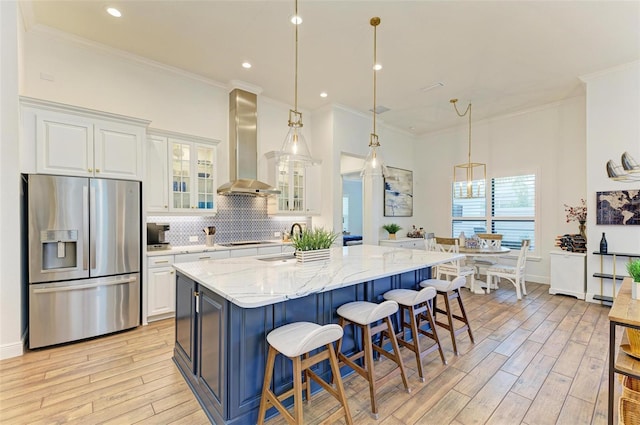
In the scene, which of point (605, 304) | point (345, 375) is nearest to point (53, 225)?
point (345, 375)

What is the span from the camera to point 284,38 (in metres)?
3.43

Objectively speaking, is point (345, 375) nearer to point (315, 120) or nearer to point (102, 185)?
point (102, 185)

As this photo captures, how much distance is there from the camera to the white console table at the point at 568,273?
451cm

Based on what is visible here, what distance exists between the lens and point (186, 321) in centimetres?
239

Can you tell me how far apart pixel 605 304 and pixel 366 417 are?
4.49 m

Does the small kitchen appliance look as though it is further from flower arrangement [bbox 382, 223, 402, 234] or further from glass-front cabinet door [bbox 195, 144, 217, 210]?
flower arrangement [bbox 382, 223, 402, 234]

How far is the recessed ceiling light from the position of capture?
292 centimetres

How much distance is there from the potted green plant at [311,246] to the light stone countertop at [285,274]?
3.2 inches

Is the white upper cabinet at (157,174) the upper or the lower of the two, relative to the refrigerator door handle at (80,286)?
upper

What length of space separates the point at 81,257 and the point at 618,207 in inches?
277

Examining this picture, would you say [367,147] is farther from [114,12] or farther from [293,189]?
[114,12]

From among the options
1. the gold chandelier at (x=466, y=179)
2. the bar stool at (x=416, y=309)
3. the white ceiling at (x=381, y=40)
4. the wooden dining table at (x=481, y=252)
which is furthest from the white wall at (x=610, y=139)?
the bar stool at (x=416, y=309)

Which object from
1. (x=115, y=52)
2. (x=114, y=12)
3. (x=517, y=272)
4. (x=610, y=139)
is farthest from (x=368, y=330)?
(x=610, y=139)

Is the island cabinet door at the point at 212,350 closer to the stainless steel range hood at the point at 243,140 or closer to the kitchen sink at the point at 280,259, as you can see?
the kitchen sink at the point at 280,259
